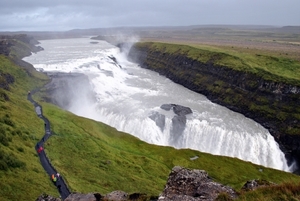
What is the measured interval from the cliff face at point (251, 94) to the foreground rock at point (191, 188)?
46.2 m

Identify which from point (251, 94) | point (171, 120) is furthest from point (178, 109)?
→ point (251, 94)

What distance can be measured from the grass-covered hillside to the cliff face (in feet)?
59.4

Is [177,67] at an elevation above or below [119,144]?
above

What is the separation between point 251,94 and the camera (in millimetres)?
75750

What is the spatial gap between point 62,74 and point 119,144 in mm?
50696

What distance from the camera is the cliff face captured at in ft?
201

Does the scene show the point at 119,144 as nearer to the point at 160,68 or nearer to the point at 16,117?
the point at 16,117

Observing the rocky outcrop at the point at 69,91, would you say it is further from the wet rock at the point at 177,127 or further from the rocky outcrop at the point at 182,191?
the rocky outcrop at the point at 182,191

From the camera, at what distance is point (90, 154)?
1606 inches

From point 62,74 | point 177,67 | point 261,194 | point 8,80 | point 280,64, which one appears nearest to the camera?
point 261,194

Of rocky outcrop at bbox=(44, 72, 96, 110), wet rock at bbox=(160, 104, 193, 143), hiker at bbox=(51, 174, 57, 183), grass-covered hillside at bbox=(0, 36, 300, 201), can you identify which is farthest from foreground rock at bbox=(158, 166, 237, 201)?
rocky outcrop at bbox=(44, 72, 96, 110)

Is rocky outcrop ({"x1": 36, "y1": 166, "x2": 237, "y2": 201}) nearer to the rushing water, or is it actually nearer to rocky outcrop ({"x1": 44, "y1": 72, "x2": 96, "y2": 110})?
the rushing water

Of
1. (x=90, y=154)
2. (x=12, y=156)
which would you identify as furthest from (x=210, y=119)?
(x=12, y=156)

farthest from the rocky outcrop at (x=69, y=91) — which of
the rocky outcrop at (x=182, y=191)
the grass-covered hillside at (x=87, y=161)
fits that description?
the rocky outcrop at (x=182, y=191)
